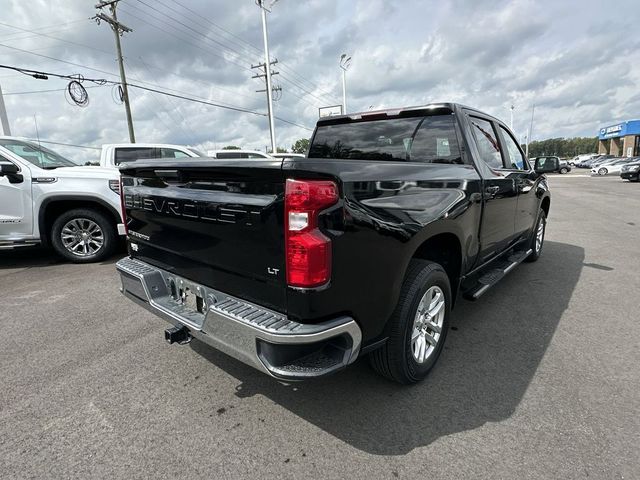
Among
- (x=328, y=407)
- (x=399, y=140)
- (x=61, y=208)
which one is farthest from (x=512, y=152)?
(x=61, y=208)

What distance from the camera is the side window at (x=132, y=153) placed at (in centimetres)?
743

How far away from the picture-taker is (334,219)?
1813 mm

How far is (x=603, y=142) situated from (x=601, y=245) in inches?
3170

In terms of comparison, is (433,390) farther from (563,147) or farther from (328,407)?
(563,147)

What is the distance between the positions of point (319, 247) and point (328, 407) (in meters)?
1.20

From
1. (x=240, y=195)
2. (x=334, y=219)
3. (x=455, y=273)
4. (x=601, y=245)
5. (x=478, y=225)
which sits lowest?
(x=601, y=245)

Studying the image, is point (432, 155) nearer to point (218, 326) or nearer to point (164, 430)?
point (218, 326)

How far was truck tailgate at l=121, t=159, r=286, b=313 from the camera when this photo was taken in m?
1.89

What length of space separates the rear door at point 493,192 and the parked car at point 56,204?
4.88 m

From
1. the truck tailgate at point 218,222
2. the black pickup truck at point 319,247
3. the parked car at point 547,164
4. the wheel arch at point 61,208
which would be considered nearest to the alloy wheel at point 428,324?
the black pickup truck at point 319,247

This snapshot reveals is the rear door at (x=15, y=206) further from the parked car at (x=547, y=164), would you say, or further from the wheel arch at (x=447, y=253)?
the parked car at (x=547, y=164)

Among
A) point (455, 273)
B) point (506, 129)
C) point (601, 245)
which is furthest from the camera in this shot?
point (601, 245)

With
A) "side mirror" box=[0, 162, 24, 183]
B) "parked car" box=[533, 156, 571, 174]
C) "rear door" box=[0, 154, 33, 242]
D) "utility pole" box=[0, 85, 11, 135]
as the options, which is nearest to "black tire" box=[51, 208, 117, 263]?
"rear door" box=[0, 154, 33, 242]

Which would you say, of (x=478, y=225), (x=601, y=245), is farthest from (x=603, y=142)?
(x=478, y=225)
